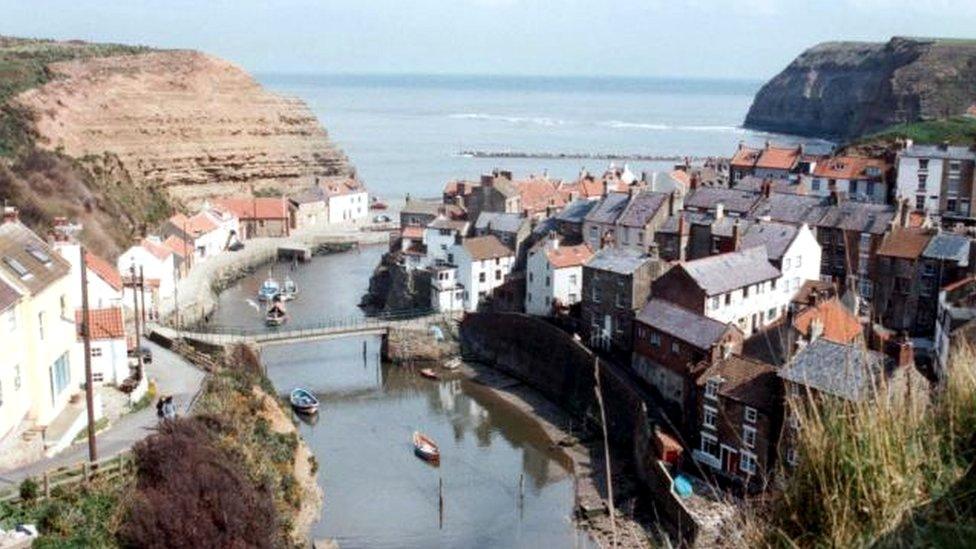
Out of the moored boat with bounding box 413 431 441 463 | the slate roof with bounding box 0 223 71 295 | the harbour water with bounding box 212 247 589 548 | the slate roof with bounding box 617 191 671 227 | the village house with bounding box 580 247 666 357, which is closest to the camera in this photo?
the slate roof with bounding box 0 223 71 295

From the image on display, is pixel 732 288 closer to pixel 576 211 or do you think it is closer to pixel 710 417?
pixel 710 417

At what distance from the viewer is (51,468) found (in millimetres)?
20562

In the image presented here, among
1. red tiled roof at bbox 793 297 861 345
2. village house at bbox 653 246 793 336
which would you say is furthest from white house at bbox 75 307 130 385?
red tiled roof at bbox 793 297 861 345

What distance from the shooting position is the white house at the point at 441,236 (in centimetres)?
4897

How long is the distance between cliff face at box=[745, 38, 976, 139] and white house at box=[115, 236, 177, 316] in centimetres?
7759

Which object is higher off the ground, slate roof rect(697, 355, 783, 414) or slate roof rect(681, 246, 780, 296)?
slate roof rect(681, 246, 780, 296)

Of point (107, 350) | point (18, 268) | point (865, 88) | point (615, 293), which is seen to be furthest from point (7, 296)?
point (865, 88)

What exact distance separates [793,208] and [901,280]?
7.37 metres

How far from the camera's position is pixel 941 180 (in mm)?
47125

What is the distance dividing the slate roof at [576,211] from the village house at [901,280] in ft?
46.7

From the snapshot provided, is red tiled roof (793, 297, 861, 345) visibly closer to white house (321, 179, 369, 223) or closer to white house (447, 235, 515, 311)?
white house (447, 235, 515, 311)

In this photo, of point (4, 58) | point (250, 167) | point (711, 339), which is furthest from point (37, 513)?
point (4, 58)

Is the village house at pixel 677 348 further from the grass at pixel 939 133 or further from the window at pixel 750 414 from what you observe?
the grass at pixel 939 133

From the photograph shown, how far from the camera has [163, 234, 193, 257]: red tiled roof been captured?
5625 centimetres
